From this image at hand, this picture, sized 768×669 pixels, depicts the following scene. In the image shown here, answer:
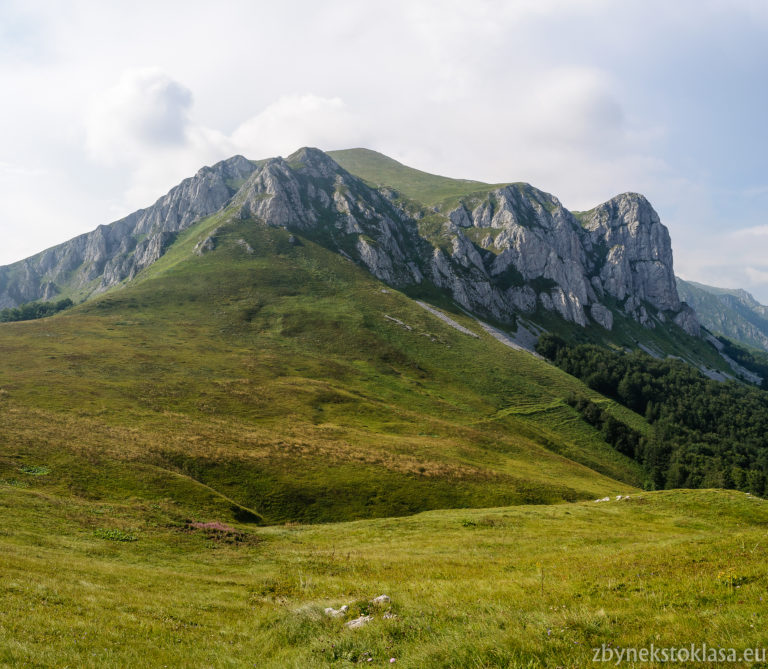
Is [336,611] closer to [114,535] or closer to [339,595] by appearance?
[339,595]

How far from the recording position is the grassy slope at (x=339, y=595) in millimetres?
8508

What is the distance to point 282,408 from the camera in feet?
242

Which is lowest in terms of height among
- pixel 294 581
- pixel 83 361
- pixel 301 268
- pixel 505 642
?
pixel 294 581

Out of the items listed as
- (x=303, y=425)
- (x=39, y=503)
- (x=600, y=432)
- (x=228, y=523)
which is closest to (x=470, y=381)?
(x=600, y=432)

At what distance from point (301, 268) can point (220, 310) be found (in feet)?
179

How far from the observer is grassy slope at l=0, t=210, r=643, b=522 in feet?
139

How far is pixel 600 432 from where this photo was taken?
11400 cm

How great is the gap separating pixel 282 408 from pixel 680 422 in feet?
497

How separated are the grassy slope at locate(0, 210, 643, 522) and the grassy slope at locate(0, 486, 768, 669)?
38.0ft

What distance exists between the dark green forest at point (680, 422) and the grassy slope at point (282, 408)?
29.0ft

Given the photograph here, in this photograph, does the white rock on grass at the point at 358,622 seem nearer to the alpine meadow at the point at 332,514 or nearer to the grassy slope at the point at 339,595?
the alpine meadow at the point at 332,514

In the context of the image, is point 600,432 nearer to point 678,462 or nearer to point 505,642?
point 678,462

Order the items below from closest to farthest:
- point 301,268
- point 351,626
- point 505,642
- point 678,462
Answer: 1. point 505,642
2. point 351,626
3. point 678,462
4. point 301,268

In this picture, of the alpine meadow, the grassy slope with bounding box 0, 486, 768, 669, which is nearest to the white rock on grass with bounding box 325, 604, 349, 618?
the alpine meadow
